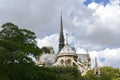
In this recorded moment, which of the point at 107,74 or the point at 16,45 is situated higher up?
the point at 107,74

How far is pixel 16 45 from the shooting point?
41500 mm

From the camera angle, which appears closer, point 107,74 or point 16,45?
point 16,45

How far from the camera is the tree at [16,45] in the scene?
134 ft

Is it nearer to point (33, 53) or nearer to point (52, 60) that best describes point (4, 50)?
point (33, 53)

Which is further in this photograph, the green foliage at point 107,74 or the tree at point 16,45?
the green foliage at point 107,74

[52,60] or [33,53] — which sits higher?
[52,60]

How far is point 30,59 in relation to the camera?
4278cm

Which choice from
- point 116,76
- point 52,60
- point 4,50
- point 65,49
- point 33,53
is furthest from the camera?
point 52,60

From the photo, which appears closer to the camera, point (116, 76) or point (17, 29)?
point (17, 29)

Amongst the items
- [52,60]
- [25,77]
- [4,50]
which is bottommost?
[25,77]

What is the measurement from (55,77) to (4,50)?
6796 mm

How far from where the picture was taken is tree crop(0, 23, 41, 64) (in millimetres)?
40906

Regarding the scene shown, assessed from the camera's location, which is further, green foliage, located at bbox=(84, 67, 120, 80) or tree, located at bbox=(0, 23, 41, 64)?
green foliage, located at bbox=(84, 67, 120, 80)

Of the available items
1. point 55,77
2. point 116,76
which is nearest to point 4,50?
point 55,77
